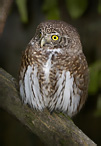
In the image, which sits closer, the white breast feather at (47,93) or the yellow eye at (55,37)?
the yellow eye at (55,37)

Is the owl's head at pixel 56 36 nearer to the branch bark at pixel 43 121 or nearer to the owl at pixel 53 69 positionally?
the owl at pixel 53 69

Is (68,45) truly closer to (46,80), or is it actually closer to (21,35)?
(46,80)

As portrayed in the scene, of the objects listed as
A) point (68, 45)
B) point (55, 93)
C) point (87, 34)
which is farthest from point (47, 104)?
point (87, 34)

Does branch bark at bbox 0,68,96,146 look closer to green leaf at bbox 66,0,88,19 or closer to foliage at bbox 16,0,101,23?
foliage at bbox 16,0,101,23

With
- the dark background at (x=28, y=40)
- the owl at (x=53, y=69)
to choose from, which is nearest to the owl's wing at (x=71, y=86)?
the owl at (x=53, y=69)

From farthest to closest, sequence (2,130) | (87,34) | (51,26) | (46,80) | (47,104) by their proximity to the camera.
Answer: (2,130), (87,34), (47,104), (46,80), (51,26)

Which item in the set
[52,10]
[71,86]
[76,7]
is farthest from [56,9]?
[71,86]

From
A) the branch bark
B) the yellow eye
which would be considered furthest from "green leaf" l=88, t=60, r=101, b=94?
the yellow eye
